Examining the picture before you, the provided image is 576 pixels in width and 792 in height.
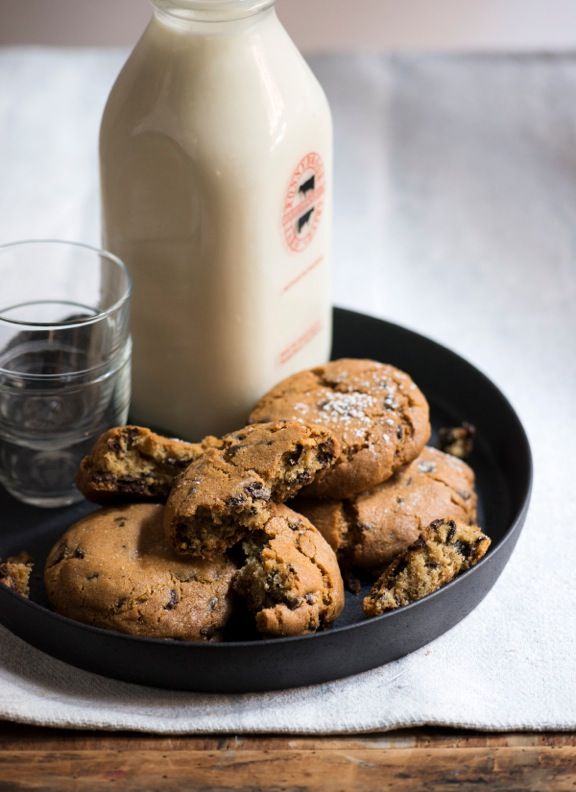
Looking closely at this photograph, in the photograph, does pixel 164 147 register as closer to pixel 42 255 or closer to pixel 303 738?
pixel 42 255

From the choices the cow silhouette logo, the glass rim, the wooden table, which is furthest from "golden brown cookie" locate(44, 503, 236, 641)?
the cow silhouette logo

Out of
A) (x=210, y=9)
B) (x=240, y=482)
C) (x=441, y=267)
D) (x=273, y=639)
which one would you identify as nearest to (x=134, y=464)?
(x=240, y=482)

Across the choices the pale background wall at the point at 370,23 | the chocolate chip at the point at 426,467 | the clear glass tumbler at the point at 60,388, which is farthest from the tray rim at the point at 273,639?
the pale background wall at the point at 370,23

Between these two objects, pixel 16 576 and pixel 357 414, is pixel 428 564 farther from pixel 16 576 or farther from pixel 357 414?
pixel 16 576

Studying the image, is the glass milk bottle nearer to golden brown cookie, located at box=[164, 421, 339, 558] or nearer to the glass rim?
the glass rim

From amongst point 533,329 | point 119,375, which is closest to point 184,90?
point 119,375

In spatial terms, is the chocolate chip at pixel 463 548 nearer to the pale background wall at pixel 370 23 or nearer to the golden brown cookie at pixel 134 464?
the golden brown cookie at pixel 134 464
